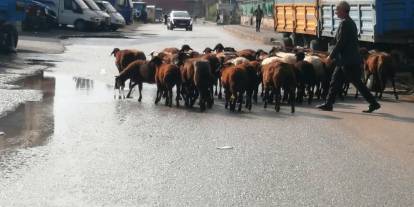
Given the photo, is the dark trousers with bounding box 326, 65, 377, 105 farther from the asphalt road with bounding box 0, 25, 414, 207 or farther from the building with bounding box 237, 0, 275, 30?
the building with bounding box 237, 0, 275, 30

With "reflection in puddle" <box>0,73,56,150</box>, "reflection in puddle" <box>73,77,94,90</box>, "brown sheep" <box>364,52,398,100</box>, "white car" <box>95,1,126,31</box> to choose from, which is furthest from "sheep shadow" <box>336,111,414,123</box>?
"white car" <box>95,1,126,31</box>

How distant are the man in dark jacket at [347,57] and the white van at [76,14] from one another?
3207 cm

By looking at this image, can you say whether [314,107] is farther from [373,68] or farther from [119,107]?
[119,107]

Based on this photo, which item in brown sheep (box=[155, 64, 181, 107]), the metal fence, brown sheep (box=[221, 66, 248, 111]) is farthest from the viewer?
the metal fence

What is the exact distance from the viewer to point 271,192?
24.1 ft

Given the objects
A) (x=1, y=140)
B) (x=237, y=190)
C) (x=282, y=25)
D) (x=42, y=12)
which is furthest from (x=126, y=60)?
(x=42, y=12)

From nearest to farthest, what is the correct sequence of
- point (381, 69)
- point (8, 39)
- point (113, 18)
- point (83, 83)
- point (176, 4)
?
point (381, 69) → point (83, 83) → point (8, 39) → point (113, 18) → point (176, 4)

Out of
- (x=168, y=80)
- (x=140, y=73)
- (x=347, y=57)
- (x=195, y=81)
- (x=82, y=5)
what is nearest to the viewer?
(x=347, y=57)

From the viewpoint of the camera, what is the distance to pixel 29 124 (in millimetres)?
11281

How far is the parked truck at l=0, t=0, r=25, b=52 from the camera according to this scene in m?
24.3

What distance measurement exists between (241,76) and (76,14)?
3229 cm

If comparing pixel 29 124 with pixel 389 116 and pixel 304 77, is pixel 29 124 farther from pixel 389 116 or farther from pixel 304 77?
pixel 389 116

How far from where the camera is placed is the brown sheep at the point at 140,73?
1485 centimetres

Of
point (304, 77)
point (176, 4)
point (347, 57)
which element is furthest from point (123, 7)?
point (176, 4)
